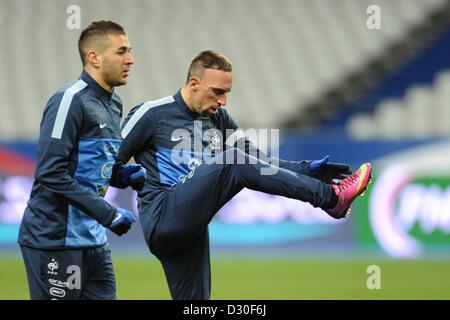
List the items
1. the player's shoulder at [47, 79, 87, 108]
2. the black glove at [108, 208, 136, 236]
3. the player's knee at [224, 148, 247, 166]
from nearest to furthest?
the black glove at [108, 208, 136, 236] < the player's shoulder at [47, 79, 87, 108] < the player's knee at [224, 148, 247, 166]

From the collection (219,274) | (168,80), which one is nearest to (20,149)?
(219,274)

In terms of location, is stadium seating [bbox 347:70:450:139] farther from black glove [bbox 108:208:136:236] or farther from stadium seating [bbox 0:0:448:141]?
black glove [bbox 108:208:136:236]

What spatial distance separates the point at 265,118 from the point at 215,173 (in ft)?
29.6

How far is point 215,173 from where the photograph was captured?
5.50m

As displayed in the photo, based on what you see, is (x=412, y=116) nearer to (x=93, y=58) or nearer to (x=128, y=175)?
(x=128, y=175)

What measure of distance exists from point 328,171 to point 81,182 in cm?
159

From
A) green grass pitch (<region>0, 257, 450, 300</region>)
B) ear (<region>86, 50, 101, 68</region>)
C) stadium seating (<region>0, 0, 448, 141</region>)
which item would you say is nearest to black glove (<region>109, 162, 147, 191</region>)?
ear (<region>86, 50, 101, 68</region>)

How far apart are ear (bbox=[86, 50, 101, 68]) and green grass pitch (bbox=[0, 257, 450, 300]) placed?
4.11m

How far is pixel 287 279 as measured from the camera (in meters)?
10.5

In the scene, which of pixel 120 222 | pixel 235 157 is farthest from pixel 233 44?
pixel 120 222

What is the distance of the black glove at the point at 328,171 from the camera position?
232 inches

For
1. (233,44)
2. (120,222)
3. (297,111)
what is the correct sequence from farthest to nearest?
(233,44) < (297,111) < (120,222)

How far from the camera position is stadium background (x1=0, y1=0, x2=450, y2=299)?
1126 cm
